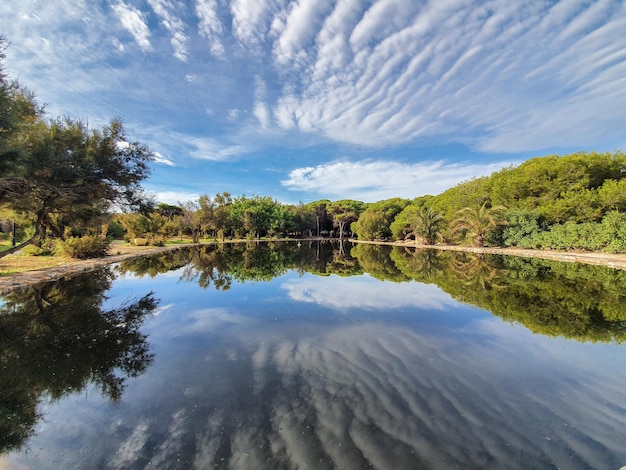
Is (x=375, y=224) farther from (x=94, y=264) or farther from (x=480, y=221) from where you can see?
(x=94, y=264)

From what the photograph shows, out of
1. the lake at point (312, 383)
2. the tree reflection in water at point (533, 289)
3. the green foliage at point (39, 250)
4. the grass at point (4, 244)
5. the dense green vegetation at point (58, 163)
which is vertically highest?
the dense green vegetation at point (58, 163)

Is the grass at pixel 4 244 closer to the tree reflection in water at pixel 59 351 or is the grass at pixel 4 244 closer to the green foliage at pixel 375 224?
the tree reflection in water at pixel 59 351

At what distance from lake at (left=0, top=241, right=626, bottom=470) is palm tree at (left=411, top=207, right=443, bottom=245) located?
25358 mm

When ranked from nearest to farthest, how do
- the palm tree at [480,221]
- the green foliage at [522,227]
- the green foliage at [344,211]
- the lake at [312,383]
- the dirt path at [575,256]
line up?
1. the lake at [312,383]
2. the dirt path at [575,256]
3. the green foliage at [522,227]
4. the palm tree at [480,221]
5. the green foliage at [344,211]

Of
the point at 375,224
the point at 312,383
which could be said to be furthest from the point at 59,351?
the point at 375,224

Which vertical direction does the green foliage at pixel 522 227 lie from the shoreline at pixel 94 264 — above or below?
above

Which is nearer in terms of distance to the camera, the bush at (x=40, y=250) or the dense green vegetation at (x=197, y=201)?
the dense green vegetation at (x=197, y=201)

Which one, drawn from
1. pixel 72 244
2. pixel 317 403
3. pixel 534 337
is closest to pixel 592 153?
pixel 534 337

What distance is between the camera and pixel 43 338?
5605 millimetres

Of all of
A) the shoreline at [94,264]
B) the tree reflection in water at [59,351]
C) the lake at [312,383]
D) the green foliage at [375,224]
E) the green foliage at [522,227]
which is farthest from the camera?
the green foliage at [375,224]

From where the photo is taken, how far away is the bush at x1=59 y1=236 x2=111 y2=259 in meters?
17.0

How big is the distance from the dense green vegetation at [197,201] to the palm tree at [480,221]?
0.11m

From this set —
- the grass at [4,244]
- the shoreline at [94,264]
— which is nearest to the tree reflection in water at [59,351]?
the shoreline at [94,264]

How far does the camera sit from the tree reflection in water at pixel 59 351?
3584 millimetres
